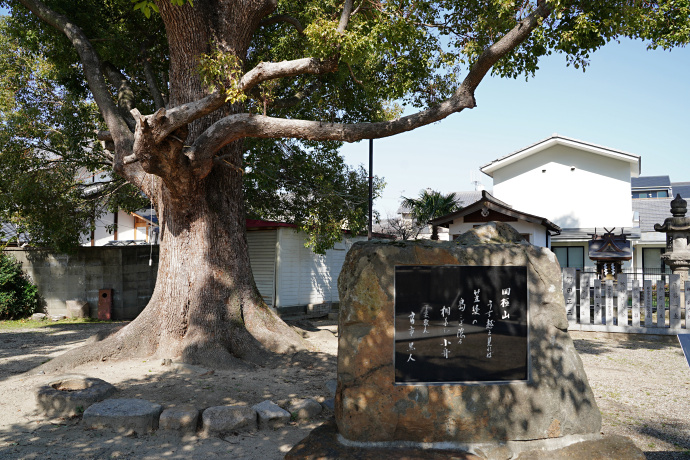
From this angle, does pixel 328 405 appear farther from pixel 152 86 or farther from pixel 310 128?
pixel 152 86

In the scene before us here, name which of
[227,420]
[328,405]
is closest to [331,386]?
[328,405]

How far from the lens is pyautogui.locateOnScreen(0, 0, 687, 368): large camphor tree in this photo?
712 centimetres

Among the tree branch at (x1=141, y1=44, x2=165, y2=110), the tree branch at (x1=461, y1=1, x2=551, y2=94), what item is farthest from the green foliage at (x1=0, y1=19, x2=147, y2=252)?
the tree branch at (x1=461, y1=1, x2=551, y2=94)

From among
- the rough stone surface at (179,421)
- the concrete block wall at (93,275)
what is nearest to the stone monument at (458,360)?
the rough stone surface at (179,421)

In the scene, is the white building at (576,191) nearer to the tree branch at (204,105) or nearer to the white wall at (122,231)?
the tree branch at (204,105)

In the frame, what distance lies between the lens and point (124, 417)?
546cm

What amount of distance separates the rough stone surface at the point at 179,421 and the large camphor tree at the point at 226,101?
2.25 meters

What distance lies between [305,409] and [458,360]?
220cm

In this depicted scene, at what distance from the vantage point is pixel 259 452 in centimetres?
504

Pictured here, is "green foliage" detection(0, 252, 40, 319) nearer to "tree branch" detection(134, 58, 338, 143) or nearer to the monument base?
"tree branch" detection(134, 58, 338, 143)

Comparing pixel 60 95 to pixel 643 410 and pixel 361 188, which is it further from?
pixel 643 410

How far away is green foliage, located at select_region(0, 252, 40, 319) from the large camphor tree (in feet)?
26.7

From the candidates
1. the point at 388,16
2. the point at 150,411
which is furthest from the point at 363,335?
the point at 388,16

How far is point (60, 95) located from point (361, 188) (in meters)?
9.70
